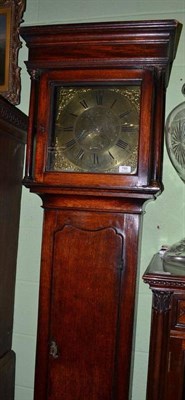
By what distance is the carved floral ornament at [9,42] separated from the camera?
1347 mm

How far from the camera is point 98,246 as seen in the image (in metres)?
1.06

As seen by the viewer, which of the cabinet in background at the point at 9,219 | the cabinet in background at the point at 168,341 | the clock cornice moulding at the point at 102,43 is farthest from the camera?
the cabinet in background at the point at 9,219

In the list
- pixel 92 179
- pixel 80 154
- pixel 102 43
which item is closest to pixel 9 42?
pixel 102 43

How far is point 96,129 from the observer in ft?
3.58

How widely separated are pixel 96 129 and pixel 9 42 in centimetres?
58

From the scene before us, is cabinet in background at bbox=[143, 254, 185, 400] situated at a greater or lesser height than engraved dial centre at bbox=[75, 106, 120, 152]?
lesser

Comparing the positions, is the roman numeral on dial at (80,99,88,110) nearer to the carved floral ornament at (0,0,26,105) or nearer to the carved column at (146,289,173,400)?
the carved floral ornament at (0,0,26,105)

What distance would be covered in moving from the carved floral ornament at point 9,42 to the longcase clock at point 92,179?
291 mm

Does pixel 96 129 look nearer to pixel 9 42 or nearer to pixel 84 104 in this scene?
pixel 84 104

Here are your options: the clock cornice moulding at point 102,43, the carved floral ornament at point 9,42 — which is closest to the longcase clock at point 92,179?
the clock cornice moulding at point 102,43

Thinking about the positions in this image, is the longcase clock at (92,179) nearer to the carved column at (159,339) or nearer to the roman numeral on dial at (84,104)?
the roman numeral on dial at (84,104)

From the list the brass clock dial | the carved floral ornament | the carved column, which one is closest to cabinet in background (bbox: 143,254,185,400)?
the carved column

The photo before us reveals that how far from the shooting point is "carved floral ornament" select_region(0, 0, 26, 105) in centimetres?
135

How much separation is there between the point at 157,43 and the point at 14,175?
67 cm
